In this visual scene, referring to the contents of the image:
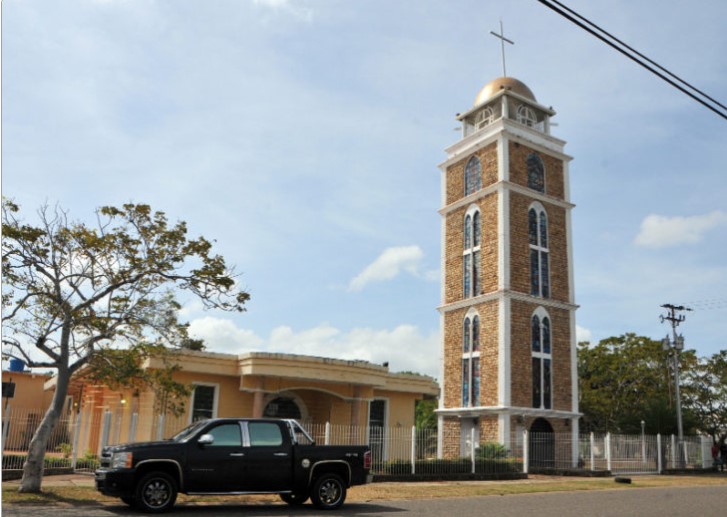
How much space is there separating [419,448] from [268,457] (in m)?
11.2

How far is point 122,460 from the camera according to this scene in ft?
38.0

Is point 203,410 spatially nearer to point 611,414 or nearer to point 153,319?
point 153,319

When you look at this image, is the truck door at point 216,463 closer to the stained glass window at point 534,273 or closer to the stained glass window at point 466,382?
the stained glass window at point 466,382

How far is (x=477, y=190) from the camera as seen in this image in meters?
35.4

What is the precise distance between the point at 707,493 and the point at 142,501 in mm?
15483

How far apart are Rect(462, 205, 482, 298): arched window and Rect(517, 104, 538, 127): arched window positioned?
19.1ft

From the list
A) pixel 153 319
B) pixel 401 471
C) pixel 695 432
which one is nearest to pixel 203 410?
pixel 401 471

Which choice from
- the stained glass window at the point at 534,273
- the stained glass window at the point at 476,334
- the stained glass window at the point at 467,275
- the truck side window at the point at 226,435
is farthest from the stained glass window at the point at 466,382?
the truck side window at the point at 226,435

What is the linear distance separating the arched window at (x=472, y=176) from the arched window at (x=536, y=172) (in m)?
2.49

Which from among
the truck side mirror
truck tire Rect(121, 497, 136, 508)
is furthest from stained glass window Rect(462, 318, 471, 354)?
truck tire Rect(121, 497, 136, 508)

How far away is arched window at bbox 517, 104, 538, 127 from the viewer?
36.9 m

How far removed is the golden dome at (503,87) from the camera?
36.9 meters

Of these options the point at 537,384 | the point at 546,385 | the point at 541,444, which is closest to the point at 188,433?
the point at 541,444

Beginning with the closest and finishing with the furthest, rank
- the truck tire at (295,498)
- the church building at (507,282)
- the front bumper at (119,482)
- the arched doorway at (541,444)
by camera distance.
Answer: the front bumper at (119,482)
the truck tire at (295,498)
the arched doorway at (541,444)
the church building at (507,282)
